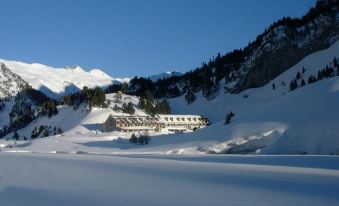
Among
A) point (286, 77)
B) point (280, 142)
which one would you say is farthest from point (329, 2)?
point (280, 142)

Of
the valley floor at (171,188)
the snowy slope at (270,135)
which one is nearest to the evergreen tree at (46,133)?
the snowy slope at (270,135)

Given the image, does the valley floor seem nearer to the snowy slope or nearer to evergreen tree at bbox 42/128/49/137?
the snowy slope

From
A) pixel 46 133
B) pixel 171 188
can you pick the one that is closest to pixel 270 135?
pixel 171 188

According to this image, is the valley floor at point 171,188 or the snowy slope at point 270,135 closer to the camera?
the valley floor at point 171,188

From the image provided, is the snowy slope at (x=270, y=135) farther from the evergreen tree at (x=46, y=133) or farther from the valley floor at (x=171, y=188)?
the evergreen tree at (x=46, y=133)

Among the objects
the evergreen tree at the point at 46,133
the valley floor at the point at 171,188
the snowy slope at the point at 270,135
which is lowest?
the valley floor at the point at 171,188

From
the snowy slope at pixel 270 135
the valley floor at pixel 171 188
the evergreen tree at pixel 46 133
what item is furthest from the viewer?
the evergreen tree at pixel 46 133

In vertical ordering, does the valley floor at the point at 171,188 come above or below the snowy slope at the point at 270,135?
below

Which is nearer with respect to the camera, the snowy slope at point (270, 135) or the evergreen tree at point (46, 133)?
the snowy slope at point (270, 135)

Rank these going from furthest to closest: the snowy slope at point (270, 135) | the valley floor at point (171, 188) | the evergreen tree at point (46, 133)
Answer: the evergreen tree at point (46, 133)
the snowy slope at point (270, 135)
the valley floor at point (171, 188)

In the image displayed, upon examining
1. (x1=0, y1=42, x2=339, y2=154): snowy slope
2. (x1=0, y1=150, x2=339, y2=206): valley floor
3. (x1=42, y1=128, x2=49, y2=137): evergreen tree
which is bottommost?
(x1=0, y1=150, x2=339, y2=206): valley floor

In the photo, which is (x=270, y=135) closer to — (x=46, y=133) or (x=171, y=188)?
(x=171, y=188)

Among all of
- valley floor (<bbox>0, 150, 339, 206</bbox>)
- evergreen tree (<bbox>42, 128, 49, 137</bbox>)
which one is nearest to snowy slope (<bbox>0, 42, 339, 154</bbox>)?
valley floor (<bbox>0, 150, 339, 206</bbox>)

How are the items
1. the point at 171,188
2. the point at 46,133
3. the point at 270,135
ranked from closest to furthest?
the point at 171,188, the point at 270,135, the point at 46,133
